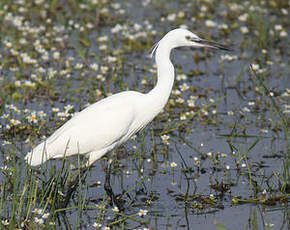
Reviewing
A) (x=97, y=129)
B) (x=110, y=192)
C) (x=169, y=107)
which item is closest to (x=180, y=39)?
(x=97, y=129)

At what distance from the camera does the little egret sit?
6.00m

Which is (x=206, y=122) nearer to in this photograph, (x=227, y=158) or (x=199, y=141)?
(x=199, y=141)

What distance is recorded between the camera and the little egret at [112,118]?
19.7 ft

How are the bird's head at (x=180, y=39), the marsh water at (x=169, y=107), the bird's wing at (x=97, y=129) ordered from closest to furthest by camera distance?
the marsh water at (x=169, y=107), the bird's wing at (x=97, y=129), the bird's head at (x=180, y=39)

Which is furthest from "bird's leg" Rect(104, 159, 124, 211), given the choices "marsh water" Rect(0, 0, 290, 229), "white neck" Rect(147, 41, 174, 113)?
"white neck" Rect(147, 41, 174, 113)

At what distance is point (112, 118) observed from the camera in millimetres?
5988

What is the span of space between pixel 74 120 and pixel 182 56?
4.83m

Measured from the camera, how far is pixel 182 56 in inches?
421

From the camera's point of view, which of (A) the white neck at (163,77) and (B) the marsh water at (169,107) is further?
(A) the white neck at (163,77)

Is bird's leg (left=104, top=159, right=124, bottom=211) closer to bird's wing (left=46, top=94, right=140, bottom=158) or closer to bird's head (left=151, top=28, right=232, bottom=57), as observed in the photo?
bird's wing (left=46, top=94, right=140, bottom=158)

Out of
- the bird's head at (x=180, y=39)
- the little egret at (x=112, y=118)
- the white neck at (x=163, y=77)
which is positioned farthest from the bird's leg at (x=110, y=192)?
the bird's head at (x=180, y=39)

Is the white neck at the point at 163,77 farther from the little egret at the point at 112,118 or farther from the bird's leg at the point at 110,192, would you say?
the bird's leg at the point at 110,192

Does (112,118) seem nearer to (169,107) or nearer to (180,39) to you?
(180,39)

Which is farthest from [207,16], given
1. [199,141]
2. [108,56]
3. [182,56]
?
[199,141]
